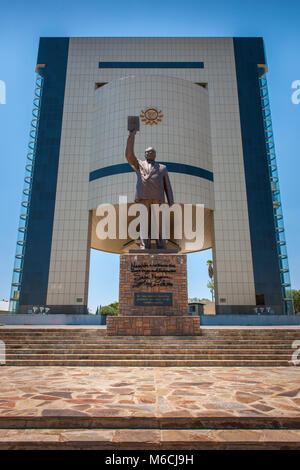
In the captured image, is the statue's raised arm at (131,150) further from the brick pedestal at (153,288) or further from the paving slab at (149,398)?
the paving slab at (149,398)

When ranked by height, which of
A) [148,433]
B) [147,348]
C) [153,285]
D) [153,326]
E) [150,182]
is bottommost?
[148,433]

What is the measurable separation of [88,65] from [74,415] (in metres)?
35.8

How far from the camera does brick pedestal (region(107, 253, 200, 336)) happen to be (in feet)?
35.0

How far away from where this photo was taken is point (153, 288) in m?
11.0

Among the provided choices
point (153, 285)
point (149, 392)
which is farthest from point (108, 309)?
point (149, 392)

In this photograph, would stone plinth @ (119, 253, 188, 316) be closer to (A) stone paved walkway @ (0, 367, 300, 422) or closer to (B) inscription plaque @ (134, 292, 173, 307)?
(B) inscription plaque @ (134, 292, 173, 307)

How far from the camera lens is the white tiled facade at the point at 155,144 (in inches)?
1064

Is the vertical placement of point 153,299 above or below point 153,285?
below

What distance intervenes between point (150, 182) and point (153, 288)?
4.49m

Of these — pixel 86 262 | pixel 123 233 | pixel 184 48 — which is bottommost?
pixel 86 262

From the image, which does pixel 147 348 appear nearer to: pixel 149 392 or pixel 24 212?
pixel 149 392
